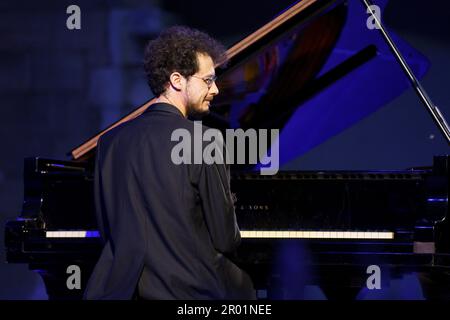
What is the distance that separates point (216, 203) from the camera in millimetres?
1938

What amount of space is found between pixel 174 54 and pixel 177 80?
0.08 m

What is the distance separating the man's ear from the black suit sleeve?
296mm

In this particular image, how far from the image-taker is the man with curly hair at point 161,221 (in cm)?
193

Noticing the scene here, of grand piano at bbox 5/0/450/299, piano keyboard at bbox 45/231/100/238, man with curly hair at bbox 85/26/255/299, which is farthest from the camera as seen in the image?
piano keyboard at bbox 45/231/100/238

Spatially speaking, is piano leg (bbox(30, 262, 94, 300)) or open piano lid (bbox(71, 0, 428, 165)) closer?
piano leg (bbox(30, 262, 94, 300))

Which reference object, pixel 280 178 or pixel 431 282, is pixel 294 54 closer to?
pixel 280 178

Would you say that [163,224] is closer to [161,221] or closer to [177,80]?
[161,221]

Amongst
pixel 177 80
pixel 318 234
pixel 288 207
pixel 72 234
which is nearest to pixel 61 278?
pixel 72 234

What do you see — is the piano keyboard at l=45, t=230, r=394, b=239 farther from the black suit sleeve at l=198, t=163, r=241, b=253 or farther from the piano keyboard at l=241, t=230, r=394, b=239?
the black suit sleeve at l=198, t=163, r=241, b=253

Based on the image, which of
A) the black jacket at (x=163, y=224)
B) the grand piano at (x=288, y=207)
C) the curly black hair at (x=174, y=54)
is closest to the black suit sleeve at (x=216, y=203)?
the black jacket at (x=163, y=224)

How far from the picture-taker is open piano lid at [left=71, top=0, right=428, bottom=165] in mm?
3621

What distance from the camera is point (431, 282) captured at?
139 inches

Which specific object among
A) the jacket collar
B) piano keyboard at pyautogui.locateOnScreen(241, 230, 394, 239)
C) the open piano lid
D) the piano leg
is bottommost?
the piano leg

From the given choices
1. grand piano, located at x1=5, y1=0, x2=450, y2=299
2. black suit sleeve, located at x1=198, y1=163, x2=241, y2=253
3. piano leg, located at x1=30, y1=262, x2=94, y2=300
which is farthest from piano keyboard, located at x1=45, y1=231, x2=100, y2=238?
black suit sleeve, located at x1=198, y1=163, x2=241, y2=253
